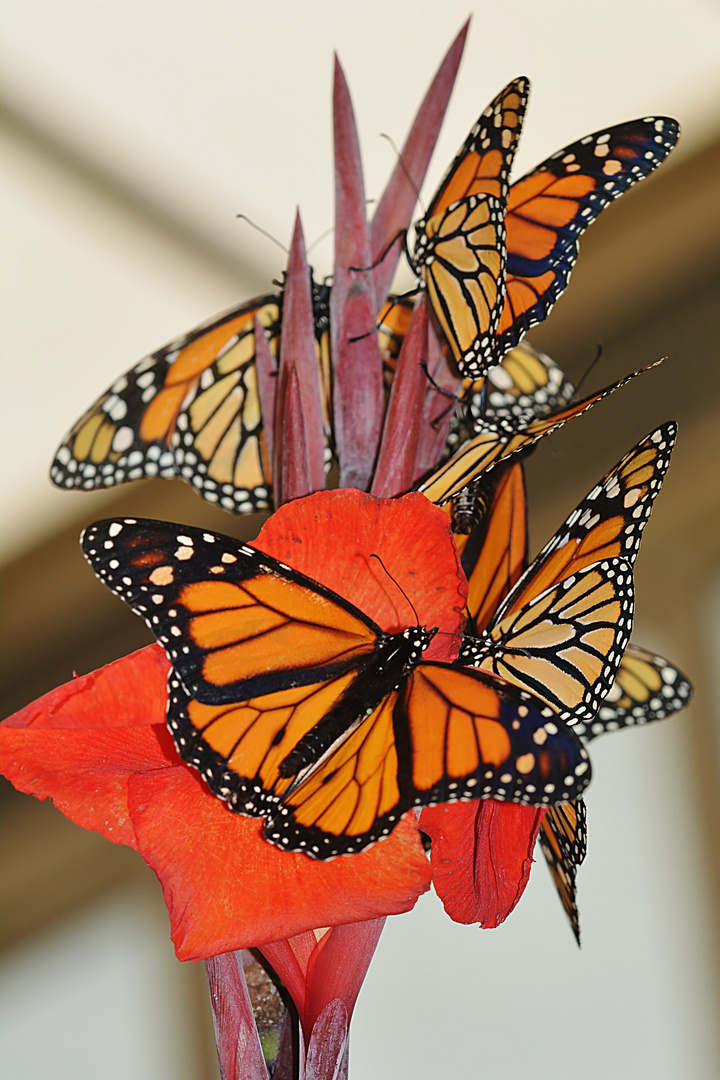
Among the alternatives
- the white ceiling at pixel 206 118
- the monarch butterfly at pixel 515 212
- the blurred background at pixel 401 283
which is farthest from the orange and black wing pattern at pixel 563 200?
the white ceiling at pixel 206 118

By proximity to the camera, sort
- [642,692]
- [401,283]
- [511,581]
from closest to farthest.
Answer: [511,581]
[642,692]
[401,283]

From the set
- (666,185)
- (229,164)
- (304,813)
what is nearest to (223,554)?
(304,813)

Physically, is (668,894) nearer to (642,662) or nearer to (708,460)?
(708,460)

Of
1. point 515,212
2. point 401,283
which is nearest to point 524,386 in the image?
point 515,212

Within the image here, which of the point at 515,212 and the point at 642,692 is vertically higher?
the point at 515,212

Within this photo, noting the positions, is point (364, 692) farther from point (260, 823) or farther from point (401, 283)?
point (401, 283)

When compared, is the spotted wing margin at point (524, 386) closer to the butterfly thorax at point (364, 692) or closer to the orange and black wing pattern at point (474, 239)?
the orange and black wing pattern at point (474, 239)
